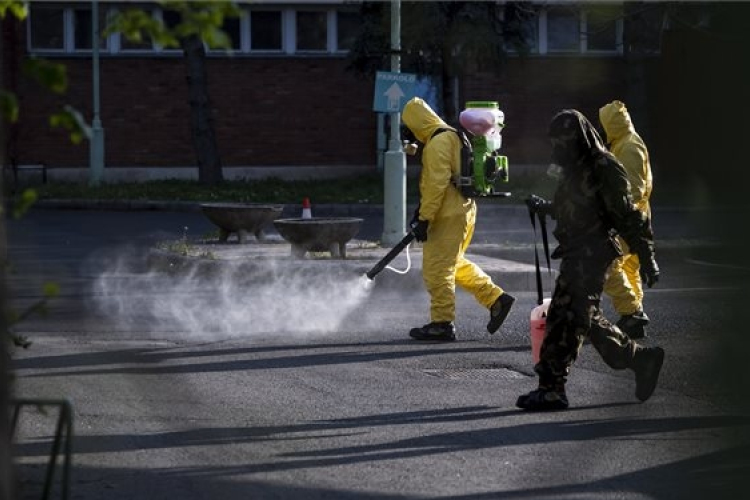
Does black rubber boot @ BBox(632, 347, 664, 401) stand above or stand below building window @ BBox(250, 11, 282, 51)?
below

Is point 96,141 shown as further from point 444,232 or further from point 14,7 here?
point 14,7

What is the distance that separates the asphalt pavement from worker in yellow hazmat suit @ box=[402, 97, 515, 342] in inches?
8.6

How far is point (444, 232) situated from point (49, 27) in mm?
22215

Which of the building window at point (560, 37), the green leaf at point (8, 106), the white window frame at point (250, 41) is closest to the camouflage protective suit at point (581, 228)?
the green leaf at point (8, 106)

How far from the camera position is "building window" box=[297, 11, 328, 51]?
3123 centimetres

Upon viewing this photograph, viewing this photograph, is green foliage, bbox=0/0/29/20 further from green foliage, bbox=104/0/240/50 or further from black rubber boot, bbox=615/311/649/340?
black rubber boot, bbox=615/311/649/340

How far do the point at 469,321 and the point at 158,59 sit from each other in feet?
66.6

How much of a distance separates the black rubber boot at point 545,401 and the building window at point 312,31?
24.1 m

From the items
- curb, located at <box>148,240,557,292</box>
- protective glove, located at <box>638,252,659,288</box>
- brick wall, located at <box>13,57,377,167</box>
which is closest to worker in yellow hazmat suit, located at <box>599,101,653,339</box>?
protective glove, located at <box>638,252,659,288</box>

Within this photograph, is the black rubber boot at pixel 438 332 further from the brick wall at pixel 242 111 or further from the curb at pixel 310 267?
the brick wall at pixel 242 111

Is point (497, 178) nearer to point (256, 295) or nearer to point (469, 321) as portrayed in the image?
point (469, 321)

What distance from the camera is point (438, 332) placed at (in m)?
10.4

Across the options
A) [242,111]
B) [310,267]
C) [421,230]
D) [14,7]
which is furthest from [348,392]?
[242,111]

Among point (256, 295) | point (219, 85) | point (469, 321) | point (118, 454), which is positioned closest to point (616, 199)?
point (118, 454)
